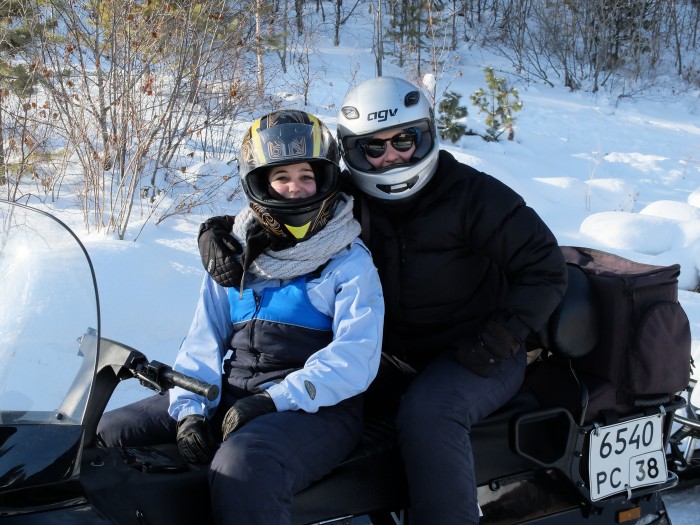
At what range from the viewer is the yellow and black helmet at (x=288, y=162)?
8.00ft

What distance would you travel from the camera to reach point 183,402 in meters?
2.29

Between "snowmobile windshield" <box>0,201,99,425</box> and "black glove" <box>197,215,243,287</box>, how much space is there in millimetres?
586

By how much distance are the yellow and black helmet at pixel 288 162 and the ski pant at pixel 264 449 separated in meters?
0.55

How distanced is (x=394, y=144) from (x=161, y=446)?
1.19 m

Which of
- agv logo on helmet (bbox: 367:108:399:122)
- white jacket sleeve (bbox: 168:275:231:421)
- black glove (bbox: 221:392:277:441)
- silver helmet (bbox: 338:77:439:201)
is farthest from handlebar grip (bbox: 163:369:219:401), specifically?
agv logo on helmet (bbox: 367:108:399:122)

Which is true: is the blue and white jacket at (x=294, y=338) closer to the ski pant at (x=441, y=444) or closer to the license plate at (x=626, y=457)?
the ski pant at (x=441, y=444)

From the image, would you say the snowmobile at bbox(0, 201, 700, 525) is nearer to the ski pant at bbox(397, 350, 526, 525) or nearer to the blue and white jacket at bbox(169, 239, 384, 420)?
the ski pant at bbox(397, 350, 526, 525)

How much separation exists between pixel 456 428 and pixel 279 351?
1.78 ft

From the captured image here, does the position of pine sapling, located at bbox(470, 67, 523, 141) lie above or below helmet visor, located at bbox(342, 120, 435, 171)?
below

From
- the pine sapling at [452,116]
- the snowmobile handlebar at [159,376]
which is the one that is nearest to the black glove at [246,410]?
the snowmobile handlebar at [159,376]

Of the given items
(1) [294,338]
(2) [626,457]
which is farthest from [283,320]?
(2) [626,457]

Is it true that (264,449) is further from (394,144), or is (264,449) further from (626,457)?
(626,457)

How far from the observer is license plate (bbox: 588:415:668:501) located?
2639mm

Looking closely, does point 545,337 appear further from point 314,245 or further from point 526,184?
point 526,184
